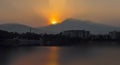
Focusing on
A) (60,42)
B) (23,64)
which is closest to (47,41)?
(60,42)

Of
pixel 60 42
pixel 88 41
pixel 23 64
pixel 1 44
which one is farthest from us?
pixel 88 41

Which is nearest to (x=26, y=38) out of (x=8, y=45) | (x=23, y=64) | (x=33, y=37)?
(x=33, y=37)

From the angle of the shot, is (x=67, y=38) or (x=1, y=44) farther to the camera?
(x=67, y=38)

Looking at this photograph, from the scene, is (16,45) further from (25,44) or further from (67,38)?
(67,38)

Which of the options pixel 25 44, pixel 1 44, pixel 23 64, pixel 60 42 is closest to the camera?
pixel 23 64

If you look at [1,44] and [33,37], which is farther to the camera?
[33,37]

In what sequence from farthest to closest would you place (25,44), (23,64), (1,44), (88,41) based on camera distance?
(88,41)
(25,44)
(1,44)
(23,64)

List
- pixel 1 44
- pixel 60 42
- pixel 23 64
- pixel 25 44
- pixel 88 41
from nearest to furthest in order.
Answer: pixel 23 64 → pixel 1 44 → pixel 25 44 → pixel 60 42 → pixel 88 41

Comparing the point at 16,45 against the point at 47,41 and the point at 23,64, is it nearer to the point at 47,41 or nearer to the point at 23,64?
the point at 47,41
